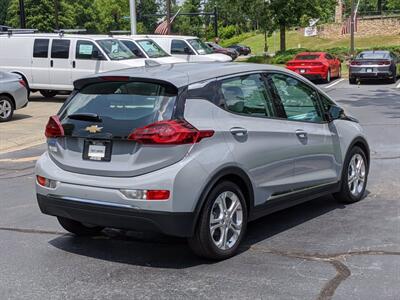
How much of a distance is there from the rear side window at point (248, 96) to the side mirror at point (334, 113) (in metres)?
1.00

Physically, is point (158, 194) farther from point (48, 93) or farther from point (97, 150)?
point (48, 93)

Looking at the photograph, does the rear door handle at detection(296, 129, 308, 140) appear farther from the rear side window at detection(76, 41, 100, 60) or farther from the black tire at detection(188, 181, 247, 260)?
the rear side window at detection(76, 41, 100, 60)

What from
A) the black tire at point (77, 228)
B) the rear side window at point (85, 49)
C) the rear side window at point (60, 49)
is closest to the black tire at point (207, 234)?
the black tire at point (77, 228)

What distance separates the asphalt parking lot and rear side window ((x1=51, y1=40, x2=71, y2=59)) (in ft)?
40.5

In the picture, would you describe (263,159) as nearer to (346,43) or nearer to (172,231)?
(172,231)

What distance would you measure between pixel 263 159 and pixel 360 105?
44.0 ft

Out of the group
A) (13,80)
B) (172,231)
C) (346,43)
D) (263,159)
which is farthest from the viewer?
(346,43)

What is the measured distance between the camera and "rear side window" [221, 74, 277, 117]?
17.6ft

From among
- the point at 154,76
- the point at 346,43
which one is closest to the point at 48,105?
the point at 154,76

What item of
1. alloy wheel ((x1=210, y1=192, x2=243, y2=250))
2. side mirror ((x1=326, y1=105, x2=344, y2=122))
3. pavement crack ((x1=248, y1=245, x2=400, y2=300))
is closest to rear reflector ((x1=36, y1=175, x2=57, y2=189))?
alloy wheel ((x1=210, y1=192, x2=243, y2=250))

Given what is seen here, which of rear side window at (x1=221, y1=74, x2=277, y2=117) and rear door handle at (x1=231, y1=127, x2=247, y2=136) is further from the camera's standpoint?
rear side window at (x1=221, y1=74, x2=277, y2=117)

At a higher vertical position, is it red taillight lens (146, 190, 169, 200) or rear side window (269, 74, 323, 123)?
rear side window (269, 74, 323, 123)

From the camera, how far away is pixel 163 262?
205 inches

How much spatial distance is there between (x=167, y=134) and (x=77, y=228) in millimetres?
1683
